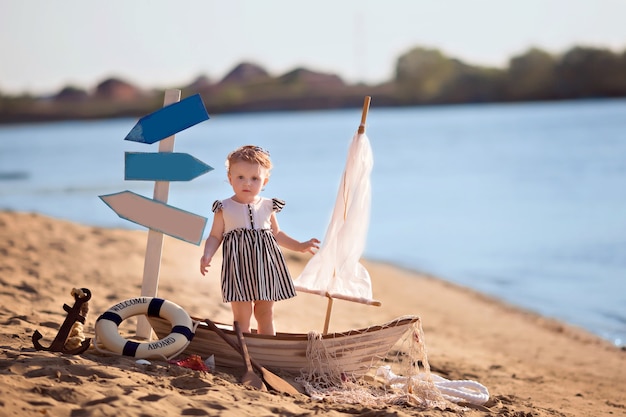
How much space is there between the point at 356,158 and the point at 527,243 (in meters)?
10.4

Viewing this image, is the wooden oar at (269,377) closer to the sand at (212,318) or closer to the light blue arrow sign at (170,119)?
the sand at (212,318)

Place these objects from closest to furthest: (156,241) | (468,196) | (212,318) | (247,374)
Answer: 1. (247,374)
2. (156,241)
3. (212,318)
4. (468,196)

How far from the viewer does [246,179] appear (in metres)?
5.31

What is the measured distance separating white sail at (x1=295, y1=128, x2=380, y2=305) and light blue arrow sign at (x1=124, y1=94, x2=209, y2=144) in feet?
3.46

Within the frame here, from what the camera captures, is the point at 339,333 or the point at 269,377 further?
Answer: the point at 339,333

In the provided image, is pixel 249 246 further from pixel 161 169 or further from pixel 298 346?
pixel 161 169

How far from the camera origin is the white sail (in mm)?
5414

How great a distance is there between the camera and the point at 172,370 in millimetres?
4891

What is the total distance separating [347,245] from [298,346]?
700mm

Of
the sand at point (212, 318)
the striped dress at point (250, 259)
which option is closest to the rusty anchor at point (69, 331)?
the sand at point (212, 318)

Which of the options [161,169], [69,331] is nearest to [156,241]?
[161,169]

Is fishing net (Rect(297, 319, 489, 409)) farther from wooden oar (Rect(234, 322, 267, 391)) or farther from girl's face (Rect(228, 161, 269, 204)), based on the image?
girl's face (Rect(228, 161, 269, 204))

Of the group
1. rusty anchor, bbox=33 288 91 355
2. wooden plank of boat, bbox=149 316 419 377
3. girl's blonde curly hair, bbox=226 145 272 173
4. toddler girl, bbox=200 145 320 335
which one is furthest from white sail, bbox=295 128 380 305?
rusty anchor, bbox=33 288 91 355

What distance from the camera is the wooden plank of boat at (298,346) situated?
5.25 meters
